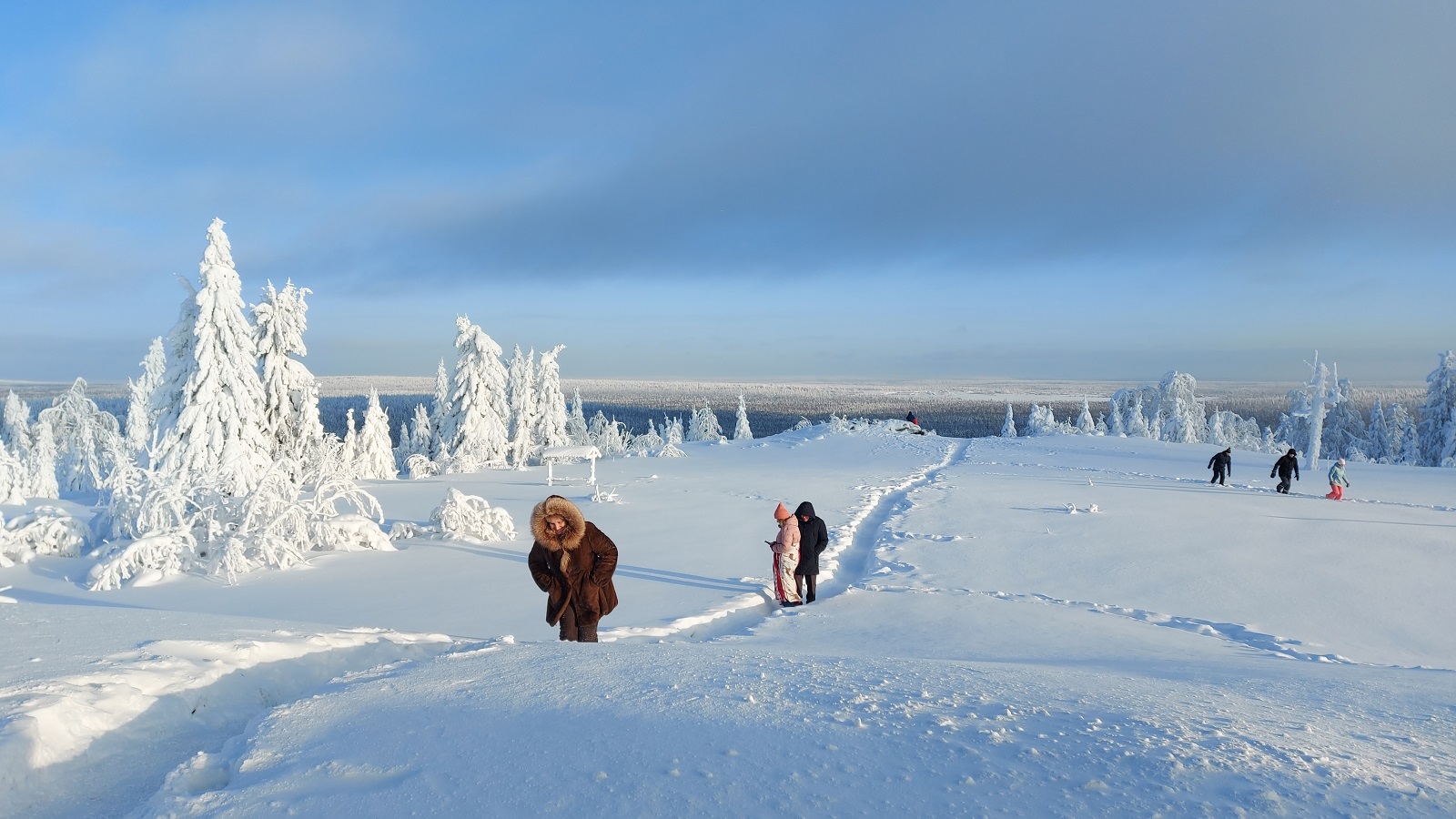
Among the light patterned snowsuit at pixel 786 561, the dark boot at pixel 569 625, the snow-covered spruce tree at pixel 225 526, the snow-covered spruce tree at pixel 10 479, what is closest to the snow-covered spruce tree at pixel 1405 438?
A: the light patterned snowsuit at pixel 786 561

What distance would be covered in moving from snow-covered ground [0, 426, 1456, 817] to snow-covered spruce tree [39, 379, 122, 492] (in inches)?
2032

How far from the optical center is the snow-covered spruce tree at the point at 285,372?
92.1 feet

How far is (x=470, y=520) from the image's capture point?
15.4 m

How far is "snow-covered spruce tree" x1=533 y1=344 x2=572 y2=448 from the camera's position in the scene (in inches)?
2104

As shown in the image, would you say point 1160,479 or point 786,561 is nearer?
point 786,561

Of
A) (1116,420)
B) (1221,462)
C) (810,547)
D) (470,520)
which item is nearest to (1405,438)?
(1116,420)

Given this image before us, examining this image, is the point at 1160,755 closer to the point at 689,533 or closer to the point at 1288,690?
the point at 1288,690

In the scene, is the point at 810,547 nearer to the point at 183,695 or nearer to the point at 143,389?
the point at 183,695

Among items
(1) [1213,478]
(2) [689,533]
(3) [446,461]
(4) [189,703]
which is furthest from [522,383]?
(4) [189,703]

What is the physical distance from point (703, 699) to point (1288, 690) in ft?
13.6

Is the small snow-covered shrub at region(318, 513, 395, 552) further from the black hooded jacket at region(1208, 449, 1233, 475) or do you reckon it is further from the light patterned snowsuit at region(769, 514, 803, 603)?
the black hooded jacket at region(1208, 449, 1233, 475)

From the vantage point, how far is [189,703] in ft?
15.8

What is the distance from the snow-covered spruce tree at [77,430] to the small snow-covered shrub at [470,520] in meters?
50.7

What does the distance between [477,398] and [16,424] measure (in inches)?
1608
